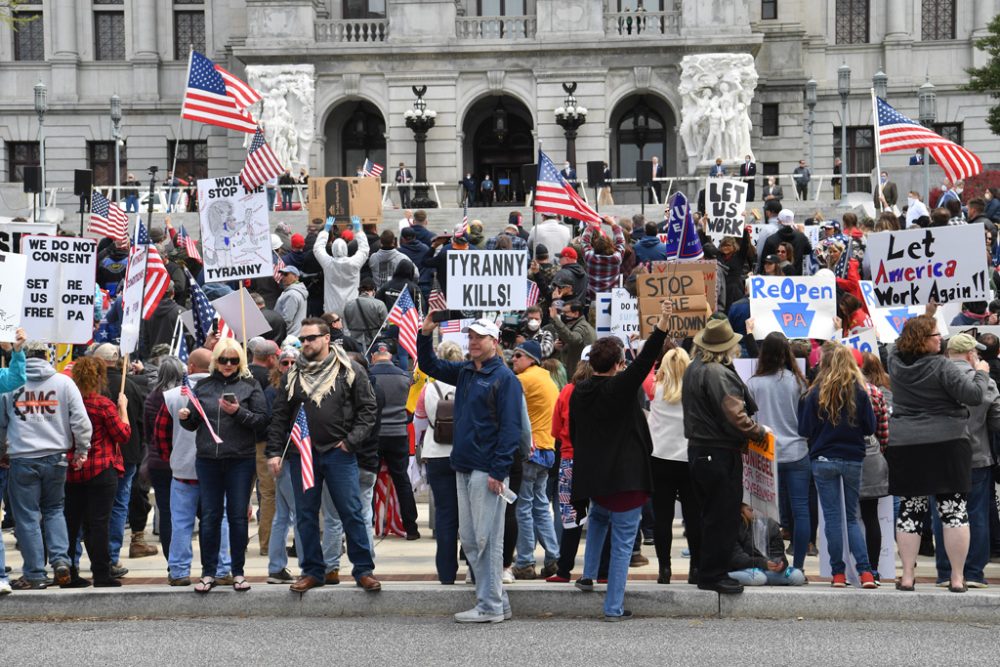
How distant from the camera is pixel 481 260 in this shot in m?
14.2

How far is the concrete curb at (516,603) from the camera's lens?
33.5ft

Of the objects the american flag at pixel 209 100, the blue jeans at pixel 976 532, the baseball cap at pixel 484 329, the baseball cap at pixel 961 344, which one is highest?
the american flag at pixel 209 100

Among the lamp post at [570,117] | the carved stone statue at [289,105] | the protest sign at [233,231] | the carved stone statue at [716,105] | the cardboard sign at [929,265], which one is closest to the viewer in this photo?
the cardboard sign at [929,265]

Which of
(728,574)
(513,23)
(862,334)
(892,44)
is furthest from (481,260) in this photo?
(892,44)

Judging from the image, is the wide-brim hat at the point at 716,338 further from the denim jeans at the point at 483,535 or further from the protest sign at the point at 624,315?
the protest sign at the point at 624,315

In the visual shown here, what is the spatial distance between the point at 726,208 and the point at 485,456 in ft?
26.8

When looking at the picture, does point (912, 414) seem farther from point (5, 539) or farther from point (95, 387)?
point (5, 539)

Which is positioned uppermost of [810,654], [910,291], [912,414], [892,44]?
[892,44]

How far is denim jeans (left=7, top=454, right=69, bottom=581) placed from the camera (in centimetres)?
1107

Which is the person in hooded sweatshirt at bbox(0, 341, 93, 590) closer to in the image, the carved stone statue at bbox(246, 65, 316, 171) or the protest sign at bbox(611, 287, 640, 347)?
the protest sign at bbox(611, 287, 640, 347)

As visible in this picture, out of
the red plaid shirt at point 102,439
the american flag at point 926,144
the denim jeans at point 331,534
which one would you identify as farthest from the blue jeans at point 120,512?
the american flag at point 926,144

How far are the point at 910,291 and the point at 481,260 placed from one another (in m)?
3.79

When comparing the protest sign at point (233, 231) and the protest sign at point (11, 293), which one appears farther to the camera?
the protest sign at point (233, 231)

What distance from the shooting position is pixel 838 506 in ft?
35.5
